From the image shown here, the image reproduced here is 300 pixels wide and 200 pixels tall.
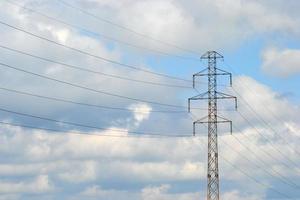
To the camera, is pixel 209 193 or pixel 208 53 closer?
pixel 209 193

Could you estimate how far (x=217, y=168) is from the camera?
97.9 metres

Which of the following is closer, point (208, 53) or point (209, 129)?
point (209, 129)

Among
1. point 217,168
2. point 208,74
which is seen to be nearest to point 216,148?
point 217,168

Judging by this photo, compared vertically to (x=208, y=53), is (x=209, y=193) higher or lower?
lower

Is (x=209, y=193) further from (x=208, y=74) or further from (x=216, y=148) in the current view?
(x=208, y=74)

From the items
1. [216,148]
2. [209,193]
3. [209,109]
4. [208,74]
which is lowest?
[209,193]

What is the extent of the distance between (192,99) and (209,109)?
4143 mm

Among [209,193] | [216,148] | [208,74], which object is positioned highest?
[208,74]

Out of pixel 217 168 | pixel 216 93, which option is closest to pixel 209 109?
pixel 216 93

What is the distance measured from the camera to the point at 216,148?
98562 mm

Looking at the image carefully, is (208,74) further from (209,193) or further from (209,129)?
(209,193)

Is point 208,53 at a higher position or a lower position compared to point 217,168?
higher

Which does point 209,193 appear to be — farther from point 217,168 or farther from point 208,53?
point 208,53

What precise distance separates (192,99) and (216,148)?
816 cm
